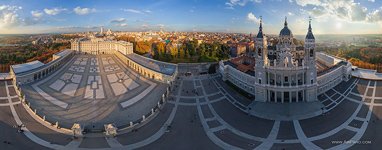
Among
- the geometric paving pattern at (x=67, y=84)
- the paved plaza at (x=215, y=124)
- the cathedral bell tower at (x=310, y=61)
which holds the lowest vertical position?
the paved plaza at (x=215, y=124)

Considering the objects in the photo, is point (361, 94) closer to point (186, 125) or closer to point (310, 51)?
point (310, 51)

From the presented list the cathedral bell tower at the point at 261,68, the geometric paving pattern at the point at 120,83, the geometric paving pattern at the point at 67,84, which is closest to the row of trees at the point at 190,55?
the geometric paving pattern at the point at 120,83

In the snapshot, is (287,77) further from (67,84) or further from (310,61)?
(67,84)

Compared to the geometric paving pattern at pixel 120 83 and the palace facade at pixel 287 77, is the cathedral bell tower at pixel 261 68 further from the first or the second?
the geometric paving pattern at pixel 120 83

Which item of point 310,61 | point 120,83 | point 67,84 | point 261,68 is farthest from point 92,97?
point 310,61

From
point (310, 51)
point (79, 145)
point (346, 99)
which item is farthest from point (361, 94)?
point (79, 145)

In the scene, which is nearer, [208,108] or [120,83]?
[208,108]
